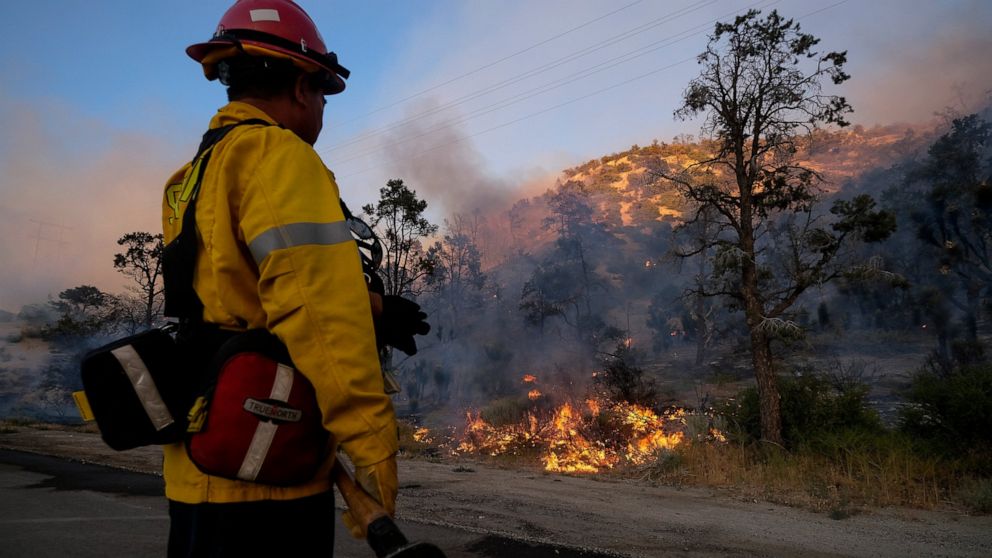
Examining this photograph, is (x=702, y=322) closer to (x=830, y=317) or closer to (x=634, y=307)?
(x=830, y=317)

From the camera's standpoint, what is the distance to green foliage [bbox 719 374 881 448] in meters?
11.1

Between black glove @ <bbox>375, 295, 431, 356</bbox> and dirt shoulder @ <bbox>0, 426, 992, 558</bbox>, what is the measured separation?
3.11m

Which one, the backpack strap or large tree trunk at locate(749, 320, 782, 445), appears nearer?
the backpack strap

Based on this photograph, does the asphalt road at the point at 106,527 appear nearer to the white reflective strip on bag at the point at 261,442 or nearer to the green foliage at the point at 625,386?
the white reflective strip on bag at the point at 261,442

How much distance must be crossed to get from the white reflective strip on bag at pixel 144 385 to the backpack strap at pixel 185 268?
130 millimetres

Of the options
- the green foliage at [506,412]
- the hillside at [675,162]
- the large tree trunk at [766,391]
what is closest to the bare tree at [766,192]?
the large tree trunk at [766,391]

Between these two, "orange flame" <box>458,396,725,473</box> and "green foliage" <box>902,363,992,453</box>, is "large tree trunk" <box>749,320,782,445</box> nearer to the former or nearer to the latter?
"orange flame" <box>458,396,725,473</box>

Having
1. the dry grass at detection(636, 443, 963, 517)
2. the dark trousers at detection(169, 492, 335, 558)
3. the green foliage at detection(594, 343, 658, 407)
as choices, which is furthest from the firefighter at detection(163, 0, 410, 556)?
the green foliage at detection(594, 343, 658, 407)

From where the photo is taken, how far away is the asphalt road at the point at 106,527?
4.15m

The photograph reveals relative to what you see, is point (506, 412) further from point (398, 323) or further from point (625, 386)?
point (398, 323)

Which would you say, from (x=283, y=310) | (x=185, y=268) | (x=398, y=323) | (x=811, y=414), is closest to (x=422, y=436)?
(x=811, y=414)

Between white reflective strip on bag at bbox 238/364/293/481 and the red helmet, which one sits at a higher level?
the red helmet

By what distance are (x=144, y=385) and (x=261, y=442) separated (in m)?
0.35

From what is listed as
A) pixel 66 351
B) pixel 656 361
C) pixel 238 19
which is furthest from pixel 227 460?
pixel 66 351
